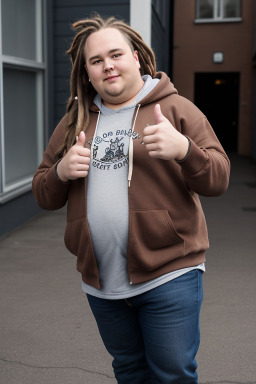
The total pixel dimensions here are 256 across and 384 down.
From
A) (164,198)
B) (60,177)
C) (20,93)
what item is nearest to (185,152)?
(164,198)

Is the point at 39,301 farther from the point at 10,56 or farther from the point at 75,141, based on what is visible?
the point at 10,56

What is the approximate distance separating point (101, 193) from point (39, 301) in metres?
2.59

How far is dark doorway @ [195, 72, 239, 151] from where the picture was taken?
1970 cm

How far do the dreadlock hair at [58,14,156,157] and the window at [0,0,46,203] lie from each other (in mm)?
4307

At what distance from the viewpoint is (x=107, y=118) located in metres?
2.01

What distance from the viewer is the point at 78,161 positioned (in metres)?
1.85

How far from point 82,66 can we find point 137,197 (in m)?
0.55

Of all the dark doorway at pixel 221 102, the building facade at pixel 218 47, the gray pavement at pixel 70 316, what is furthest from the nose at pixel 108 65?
the dark doorway at pixel 221 102

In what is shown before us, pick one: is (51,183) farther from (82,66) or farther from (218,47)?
(218,47)

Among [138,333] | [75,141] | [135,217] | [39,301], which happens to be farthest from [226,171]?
[39,301]

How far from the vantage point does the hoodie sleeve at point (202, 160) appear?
177 centimetres

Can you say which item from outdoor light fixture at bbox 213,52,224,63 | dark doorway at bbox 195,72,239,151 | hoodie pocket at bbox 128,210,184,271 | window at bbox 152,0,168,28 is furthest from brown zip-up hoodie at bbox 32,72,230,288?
dark doorway at bbox 195,72,239,151

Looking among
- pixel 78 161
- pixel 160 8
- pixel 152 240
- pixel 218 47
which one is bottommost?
pixel 152 240

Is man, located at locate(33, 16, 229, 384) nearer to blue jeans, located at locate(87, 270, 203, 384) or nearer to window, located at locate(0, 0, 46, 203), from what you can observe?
blue jeans, located at locate(87, 270, 203, 384)
